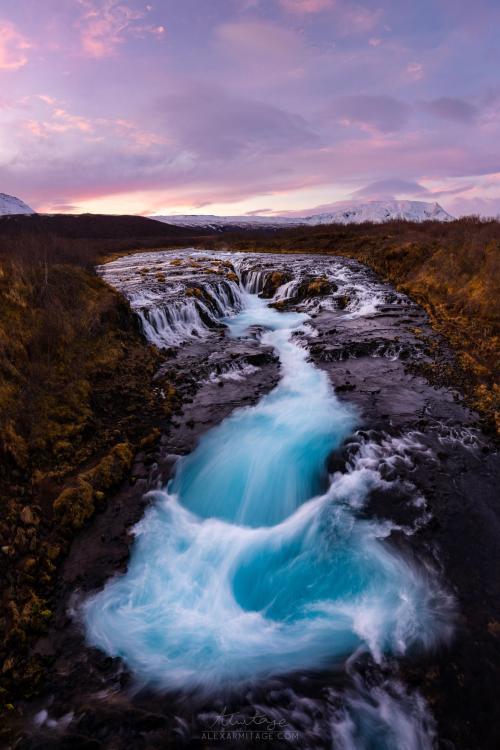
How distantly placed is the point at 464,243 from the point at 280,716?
26523mm

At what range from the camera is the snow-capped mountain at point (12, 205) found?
154800mm

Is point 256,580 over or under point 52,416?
under

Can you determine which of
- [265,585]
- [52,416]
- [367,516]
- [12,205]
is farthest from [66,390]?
[12,205]

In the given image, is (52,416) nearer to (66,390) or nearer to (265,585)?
(66,390)

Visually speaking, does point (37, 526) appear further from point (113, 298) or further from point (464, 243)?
point (464, 243)

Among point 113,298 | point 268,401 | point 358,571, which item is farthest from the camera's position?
point 113,298

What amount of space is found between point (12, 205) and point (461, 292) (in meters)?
192

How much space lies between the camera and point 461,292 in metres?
20.0

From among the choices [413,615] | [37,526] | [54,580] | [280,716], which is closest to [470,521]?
[413,615]

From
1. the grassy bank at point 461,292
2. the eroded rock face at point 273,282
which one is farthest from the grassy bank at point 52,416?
the eroded rock face at point 273,282

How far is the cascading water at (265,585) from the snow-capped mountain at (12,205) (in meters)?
180

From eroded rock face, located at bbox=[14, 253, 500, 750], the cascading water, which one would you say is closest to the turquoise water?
the cascading water

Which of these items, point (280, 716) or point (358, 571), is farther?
point (358, 571)

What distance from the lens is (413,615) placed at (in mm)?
5949
